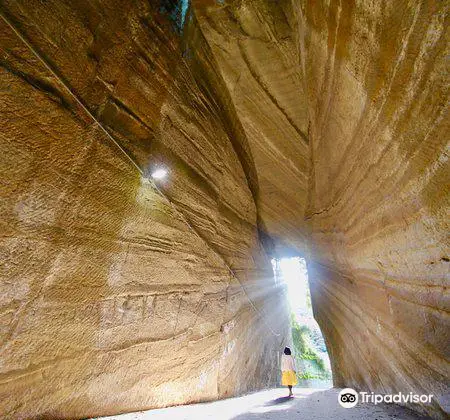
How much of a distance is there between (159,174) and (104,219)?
44.4 inches

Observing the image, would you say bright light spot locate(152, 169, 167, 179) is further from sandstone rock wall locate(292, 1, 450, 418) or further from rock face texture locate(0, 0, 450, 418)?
sandstone rock wall locate(292, 1, 450, 418)

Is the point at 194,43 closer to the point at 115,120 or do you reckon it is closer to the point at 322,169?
the point at 115,120

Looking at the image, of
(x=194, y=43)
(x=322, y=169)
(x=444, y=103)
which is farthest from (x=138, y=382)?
(x=194, y=43)

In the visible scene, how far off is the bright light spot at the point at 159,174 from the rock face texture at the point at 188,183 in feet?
0.28

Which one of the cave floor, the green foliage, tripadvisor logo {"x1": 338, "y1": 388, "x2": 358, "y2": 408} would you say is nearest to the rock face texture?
the cave floor

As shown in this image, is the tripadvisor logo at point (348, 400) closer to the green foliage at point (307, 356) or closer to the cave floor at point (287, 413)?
the cave floor at point (287, 413)

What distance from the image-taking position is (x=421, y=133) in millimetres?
2305

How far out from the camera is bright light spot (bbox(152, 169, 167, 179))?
366 cm

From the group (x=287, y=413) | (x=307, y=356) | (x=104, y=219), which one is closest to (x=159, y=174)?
(x=104, y=219)

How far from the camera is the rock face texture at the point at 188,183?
→ 225 cm

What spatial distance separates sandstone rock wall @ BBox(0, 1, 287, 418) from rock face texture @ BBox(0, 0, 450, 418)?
0.02 meters

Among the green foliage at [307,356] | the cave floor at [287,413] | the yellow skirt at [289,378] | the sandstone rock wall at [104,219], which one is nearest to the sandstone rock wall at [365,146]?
the cave floor at [287,413]

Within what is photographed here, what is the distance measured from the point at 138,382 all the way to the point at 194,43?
566 cm

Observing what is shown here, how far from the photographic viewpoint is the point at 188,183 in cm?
445
